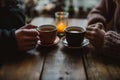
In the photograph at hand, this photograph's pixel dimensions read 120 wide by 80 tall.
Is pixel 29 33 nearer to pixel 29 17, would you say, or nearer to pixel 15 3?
pixel 15 3

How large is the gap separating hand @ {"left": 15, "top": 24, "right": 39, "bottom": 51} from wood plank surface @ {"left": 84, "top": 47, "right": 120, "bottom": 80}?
0.25 m

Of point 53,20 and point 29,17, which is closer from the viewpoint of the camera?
point 53,20

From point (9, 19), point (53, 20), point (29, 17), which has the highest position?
point (9, 19)

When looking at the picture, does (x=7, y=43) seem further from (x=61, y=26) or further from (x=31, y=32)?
(x=61, y=26)

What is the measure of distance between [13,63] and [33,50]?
155mm

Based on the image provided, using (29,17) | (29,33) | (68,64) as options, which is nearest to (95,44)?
(68,64)

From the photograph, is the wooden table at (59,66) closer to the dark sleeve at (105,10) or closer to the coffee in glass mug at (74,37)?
the coffee in glass mug at (74,37)

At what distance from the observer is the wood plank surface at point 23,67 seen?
983 mm

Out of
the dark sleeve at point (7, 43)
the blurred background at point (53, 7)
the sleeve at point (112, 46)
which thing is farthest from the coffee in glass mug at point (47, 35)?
the blurred background at point (53, 7)

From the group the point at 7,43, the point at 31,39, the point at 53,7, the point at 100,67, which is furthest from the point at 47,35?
the point at 53,7

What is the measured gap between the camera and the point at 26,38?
3.78ft

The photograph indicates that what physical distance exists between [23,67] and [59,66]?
150mm

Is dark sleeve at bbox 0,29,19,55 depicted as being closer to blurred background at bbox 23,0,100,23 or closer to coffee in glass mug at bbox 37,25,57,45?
coffee in glass mug at bbox 37,25,57,45

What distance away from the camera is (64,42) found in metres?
1.26
